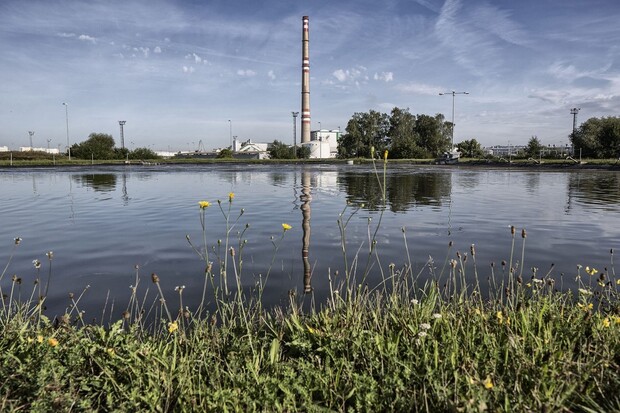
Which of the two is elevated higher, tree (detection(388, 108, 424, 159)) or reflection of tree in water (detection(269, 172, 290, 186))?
tree (detection(388, 108, 424, 159))

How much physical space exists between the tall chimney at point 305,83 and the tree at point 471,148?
37.7 m

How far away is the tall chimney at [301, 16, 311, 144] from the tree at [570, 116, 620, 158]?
5015 centimetres

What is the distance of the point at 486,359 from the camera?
3.29m

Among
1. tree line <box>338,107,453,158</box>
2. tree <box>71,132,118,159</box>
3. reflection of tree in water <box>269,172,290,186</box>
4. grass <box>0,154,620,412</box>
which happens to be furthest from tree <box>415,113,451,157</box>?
grass <box>0,154,620,412</box>

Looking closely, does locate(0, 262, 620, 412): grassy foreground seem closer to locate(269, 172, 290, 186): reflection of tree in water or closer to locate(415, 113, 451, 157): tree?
locate(269, 172, 290, 186): reflection of tree in water

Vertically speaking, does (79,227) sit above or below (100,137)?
below

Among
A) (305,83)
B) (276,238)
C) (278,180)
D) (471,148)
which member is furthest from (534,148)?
(276,238)

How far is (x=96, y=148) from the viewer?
98.9 m

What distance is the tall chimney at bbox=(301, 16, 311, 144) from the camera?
9269 centimetres

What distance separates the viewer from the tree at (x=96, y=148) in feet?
322

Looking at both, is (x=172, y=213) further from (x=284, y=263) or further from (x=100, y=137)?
(x=100, y=137)

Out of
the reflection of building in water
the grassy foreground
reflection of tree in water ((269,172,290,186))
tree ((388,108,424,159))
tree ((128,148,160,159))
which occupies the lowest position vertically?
the reflection of building in water

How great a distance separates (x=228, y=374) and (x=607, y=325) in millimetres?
2845

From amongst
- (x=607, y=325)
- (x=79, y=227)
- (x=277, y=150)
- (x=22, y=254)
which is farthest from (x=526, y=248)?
(x=277, y=150)
